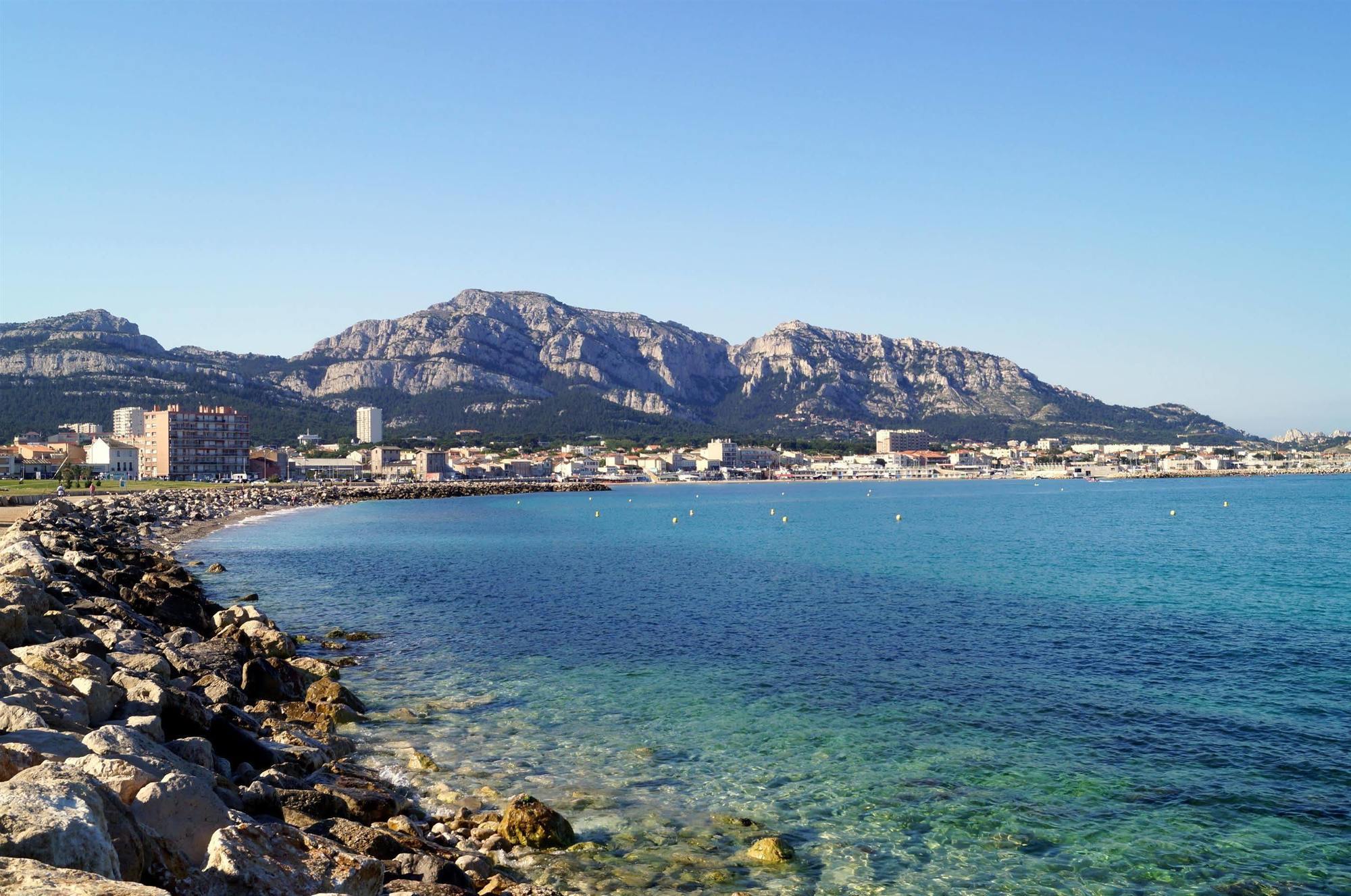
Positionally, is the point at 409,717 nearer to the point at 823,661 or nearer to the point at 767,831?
the point at 767,831

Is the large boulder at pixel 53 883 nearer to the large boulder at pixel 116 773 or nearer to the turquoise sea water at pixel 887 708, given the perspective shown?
the large boulder at pixel 116 773

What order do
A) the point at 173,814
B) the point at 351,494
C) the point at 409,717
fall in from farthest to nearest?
the point at 351,494 → the point at 409,717 → the point at 173,814

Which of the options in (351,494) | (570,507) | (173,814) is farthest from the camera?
(351,494)

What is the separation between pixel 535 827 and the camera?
10.6m

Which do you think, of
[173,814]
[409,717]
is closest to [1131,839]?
[173,814]

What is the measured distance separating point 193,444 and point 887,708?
130978 millimetres

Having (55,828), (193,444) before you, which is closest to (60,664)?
(55,828)

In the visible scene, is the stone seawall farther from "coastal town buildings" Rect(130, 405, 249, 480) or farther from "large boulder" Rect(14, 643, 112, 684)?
"coastal town buildings" Rect(130, 405, 249, 480)

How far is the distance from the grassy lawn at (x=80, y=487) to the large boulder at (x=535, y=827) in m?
70.5

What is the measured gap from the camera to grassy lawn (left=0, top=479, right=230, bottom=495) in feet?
240

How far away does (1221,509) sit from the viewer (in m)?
84.1

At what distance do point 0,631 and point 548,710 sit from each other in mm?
8332

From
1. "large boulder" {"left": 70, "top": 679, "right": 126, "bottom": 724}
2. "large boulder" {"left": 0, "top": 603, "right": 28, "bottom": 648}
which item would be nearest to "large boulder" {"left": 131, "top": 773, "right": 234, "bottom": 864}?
"large boulder" {"left": 70, "top": 679, "right": 126, "bottom": 724}

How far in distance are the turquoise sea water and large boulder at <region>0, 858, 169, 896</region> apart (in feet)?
20.0
